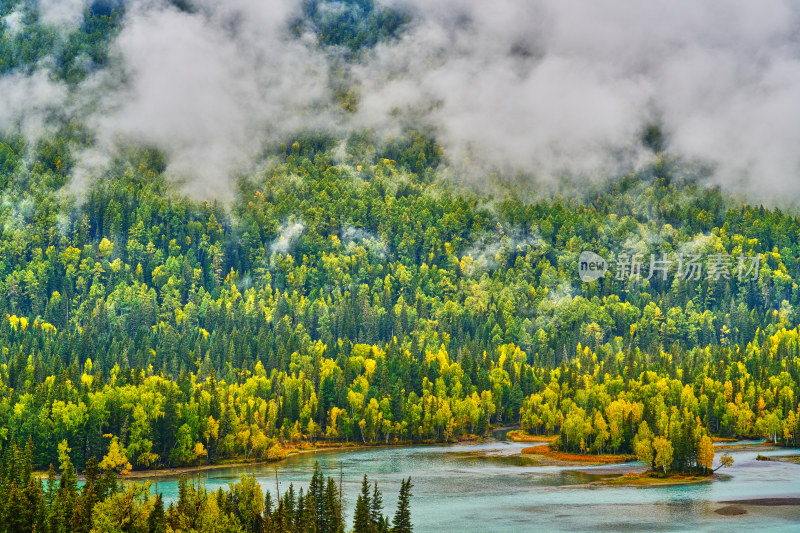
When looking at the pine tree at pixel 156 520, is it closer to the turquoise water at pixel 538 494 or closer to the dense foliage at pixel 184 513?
the dense foliage at pixel 184 513

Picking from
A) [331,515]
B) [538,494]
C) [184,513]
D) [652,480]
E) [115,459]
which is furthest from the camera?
[115,459]

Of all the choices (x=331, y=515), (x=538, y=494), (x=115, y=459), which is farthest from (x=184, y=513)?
(x=115, y=459)

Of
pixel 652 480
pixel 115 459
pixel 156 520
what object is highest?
pixel 115 459

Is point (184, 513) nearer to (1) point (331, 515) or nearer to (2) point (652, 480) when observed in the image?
(1) point (331, 515)

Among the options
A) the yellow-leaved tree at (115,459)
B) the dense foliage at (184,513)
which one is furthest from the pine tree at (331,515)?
the yellow-leaved tree at (115,459)

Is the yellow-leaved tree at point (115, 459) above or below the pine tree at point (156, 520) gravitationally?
above

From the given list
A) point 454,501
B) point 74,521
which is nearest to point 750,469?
point 454,501

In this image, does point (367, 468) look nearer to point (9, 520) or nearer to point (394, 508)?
point (394, 508)

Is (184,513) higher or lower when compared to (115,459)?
lower

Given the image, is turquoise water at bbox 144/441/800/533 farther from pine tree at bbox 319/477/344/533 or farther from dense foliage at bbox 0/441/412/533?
dense foliage at bbox 0/441/412/533
